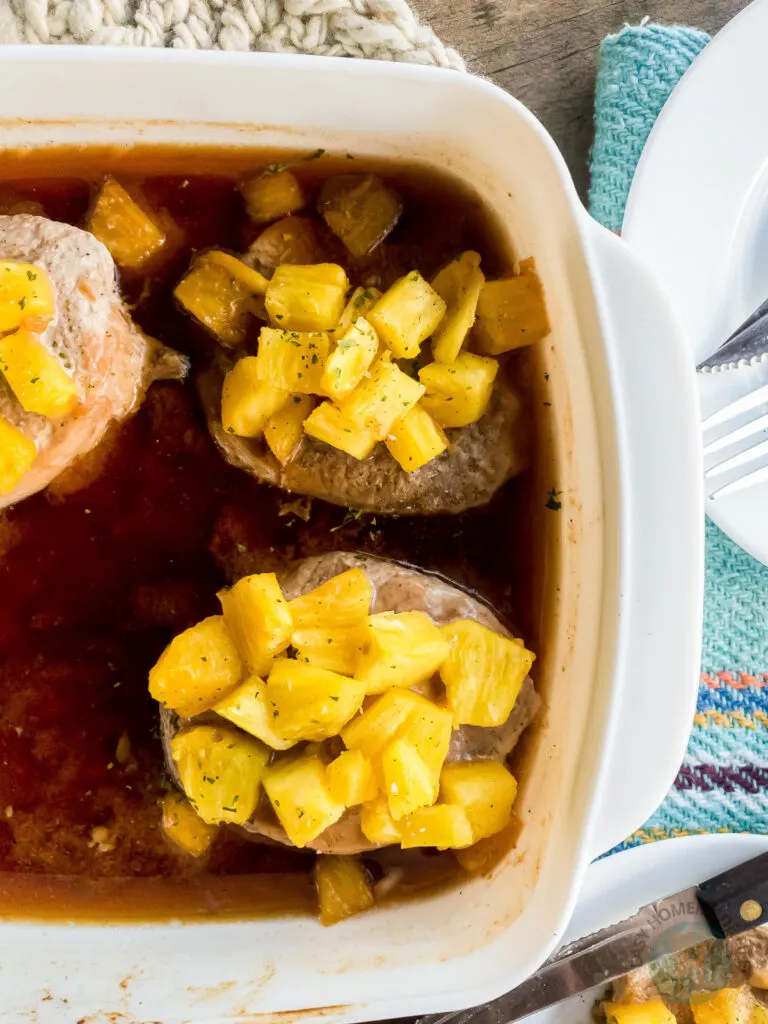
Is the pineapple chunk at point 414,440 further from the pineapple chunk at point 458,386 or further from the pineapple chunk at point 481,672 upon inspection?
the pineapple chunk at point 481,672

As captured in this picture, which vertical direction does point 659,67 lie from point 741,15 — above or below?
below

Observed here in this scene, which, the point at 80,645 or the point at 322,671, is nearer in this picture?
the point at 322,671

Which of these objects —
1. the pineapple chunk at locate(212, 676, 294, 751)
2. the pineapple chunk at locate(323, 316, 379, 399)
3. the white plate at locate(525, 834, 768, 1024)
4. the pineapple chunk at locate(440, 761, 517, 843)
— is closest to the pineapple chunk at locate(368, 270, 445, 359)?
the pineapple chunk at locate(323, 316, 379, 399)

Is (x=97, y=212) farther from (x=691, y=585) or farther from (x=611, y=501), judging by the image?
(x=691, y=585)

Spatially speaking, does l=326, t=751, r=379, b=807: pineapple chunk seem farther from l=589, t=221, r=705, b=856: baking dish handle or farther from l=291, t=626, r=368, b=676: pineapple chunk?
l=589, t=221, r=705, b=856: baking dish handle

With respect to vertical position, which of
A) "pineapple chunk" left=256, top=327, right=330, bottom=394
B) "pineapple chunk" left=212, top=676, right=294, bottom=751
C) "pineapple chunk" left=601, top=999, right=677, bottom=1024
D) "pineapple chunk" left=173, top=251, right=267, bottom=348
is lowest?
"pineapple chunk" left=601, top=999, right=677, bottom=1024

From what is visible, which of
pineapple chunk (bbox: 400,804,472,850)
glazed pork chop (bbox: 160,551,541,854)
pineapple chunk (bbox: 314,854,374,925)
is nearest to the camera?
pineapple chunk (bbox: 400,804,472,850)

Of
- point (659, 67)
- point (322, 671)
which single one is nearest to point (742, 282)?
point (659, 67)

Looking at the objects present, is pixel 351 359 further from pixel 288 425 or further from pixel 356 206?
pixel 356 206
